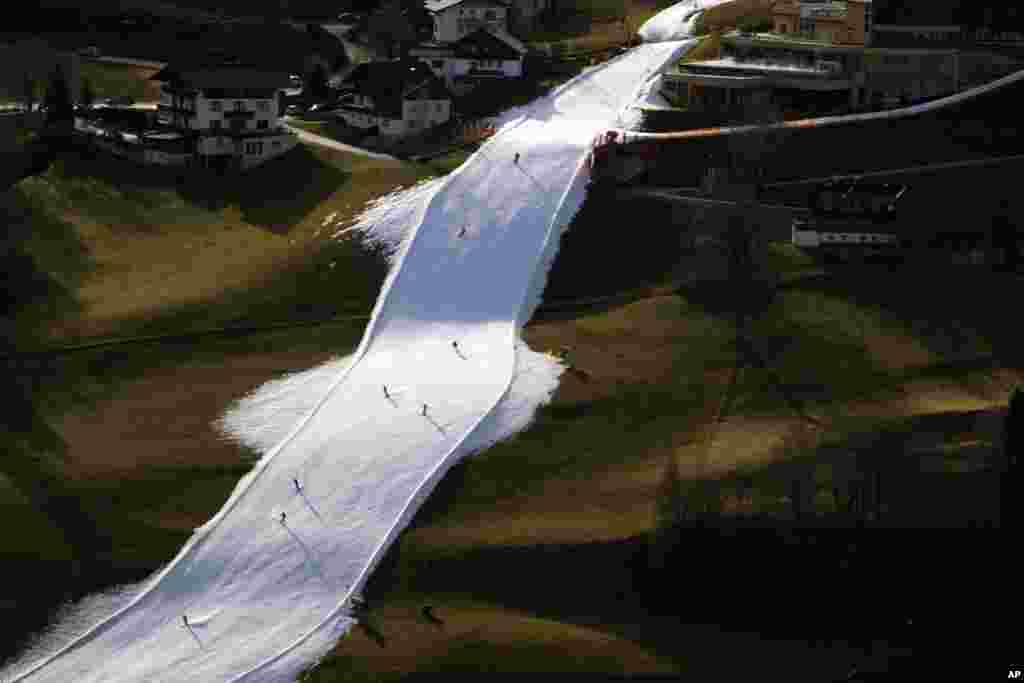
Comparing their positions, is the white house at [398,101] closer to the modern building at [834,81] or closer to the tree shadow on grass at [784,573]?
the modern building at [834,81]

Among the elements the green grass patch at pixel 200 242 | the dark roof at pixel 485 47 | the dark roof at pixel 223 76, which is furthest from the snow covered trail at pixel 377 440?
the dark roof at pixel 223 76

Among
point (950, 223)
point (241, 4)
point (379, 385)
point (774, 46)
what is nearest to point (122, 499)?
point (379, 385)

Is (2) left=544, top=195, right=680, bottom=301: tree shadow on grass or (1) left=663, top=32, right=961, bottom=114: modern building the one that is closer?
(2) left=544, top=195, right=680, bottom=301: tree shadow on grass

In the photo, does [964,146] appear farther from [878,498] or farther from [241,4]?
[241,4]

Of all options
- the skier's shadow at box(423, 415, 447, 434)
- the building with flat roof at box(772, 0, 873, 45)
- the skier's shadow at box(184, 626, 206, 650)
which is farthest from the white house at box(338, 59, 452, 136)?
the skier's shadow at box(184, 626, 206, 650)

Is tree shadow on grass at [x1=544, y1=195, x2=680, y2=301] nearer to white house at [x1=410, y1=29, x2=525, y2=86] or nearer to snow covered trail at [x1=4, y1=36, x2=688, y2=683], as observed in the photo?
snow covered trail at [x1=4, y1=36, x2=688, y2=683]
